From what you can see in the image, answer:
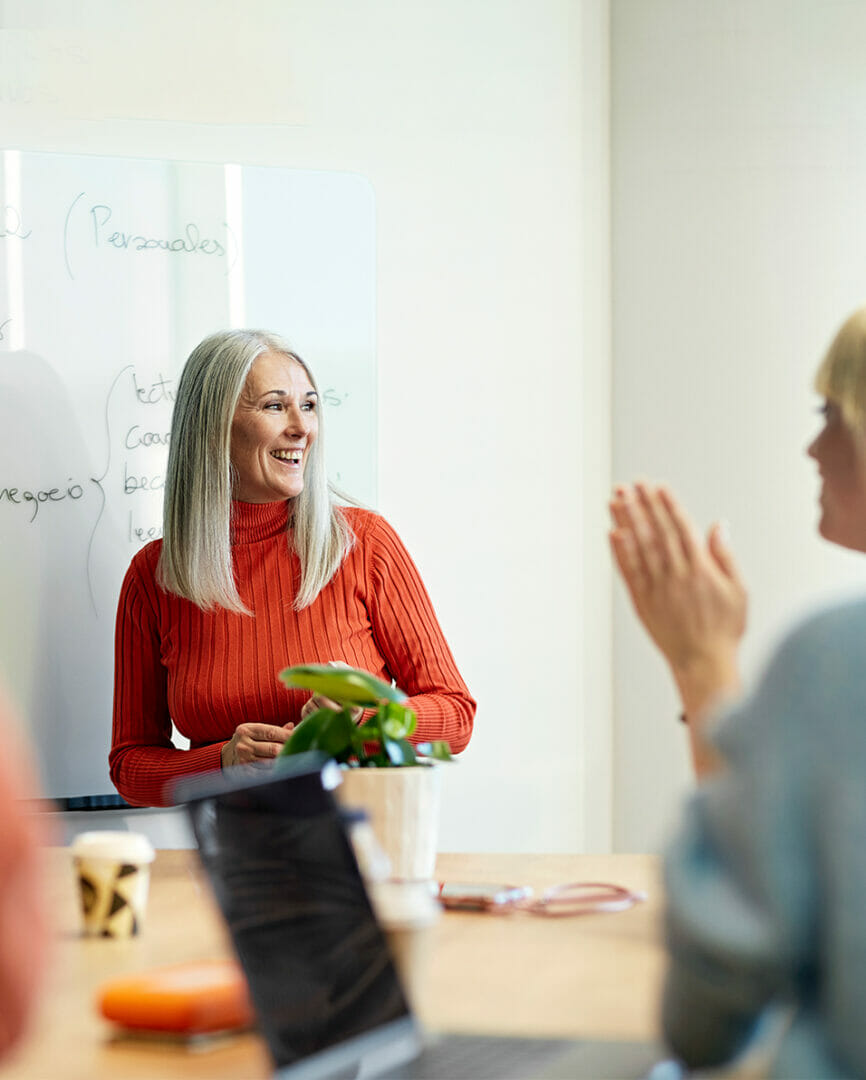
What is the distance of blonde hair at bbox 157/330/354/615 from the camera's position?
8.16ft

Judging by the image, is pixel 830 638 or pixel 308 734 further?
pixel 308 734

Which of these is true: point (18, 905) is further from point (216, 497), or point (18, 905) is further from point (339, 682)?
point (216, 497)

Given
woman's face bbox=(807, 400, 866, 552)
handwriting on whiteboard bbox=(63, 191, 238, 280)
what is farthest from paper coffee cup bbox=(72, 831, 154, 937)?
handwriting on whiteboard bbox=(63, 191, 238, 280)

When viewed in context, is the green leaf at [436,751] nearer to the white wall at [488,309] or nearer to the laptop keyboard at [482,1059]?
the laptop keyboard at [482,1059]

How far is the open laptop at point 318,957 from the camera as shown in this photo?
2.99 feet

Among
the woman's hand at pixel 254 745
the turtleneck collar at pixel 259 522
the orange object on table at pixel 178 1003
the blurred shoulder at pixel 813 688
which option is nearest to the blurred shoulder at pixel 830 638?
the blurred shoulder at pixel 813 688

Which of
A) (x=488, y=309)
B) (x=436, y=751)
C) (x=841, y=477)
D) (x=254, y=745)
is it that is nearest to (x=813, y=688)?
(x=841, y=477)

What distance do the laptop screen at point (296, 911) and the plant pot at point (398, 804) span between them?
412 millimetres

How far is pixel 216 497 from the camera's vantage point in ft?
8.38

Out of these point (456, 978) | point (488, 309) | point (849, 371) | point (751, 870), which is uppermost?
point (488, 309)

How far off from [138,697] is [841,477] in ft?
5.13

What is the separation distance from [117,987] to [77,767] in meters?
1.79

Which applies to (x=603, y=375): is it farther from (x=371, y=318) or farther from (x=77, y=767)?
(x=77, y=767)

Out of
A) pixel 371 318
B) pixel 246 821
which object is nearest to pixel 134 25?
pixel 371 318
